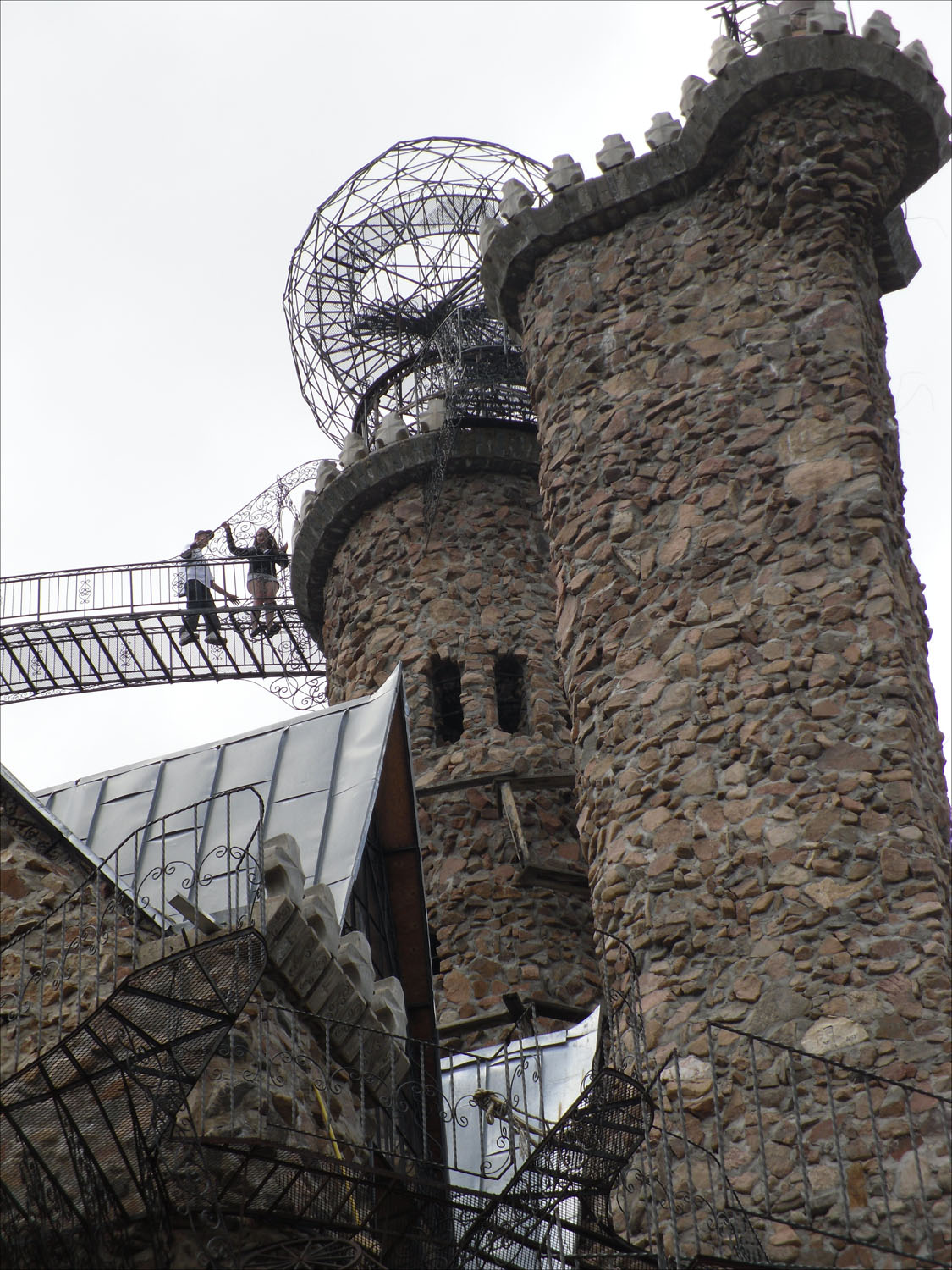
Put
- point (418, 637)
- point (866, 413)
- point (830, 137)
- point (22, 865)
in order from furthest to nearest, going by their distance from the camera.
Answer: point (418, 637)
point (830, 137)
point (866, 413)
point (22, 865)

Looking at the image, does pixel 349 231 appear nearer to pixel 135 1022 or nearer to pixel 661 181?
pixel 661 181

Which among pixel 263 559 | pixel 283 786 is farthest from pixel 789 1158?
pixel 263 559

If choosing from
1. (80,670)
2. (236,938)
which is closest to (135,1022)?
(236,938)

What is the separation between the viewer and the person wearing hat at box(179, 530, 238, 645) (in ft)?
70.7

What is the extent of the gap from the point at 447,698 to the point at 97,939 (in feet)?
30.2

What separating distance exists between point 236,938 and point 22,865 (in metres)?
1.66

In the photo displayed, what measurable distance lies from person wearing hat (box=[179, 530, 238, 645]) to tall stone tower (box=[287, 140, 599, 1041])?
1.78 meters

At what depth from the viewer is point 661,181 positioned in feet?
51.8

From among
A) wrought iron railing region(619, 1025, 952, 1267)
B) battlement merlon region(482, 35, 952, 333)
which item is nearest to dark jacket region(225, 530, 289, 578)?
battlement merlon region(482, 35, 952, 333)

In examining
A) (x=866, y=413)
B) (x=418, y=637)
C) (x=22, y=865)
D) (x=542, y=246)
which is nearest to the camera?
(x=22, y=865)

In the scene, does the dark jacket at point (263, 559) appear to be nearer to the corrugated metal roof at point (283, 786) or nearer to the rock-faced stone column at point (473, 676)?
the rock-faced stone column at point (473, 676)

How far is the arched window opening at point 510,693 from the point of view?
18250 mm

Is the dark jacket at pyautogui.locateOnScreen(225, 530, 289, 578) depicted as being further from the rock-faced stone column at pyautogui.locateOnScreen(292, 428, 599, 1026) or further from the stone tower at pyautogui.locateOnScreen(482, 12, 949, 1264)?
the stone tower at pyautogui.locateOnScreen(482, 12, 949, 1264)

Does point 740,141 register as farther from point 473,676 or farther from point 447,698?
point 447,698
